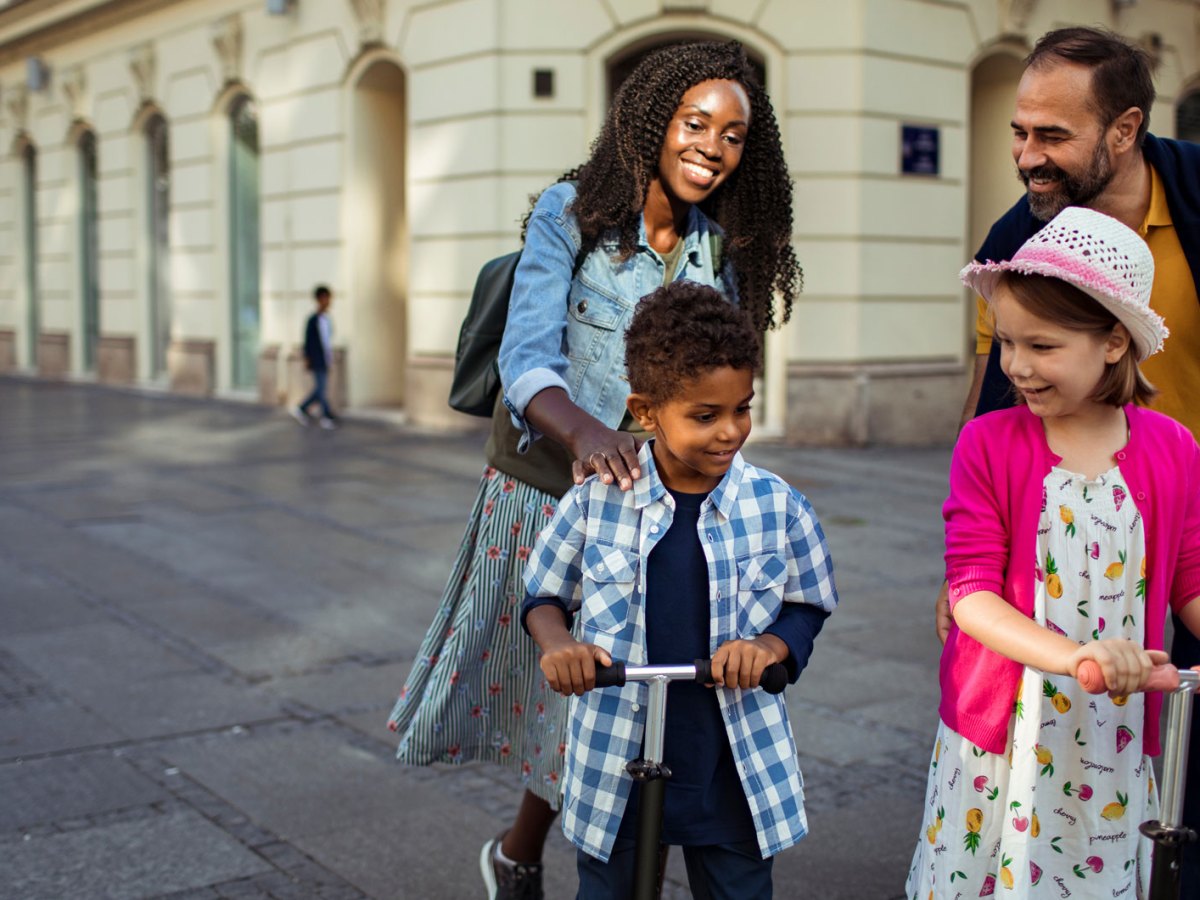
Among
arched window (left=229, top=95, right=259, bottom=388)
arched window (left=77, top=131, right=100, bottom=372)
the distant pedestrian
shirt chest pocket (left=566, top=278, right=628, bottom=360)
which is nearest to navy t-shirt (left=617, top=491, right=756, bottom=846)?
shirt chest pocket (left=566, top=278, right=628, bottom=360)

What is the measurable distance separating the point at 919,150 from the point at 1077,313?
38.5 ft

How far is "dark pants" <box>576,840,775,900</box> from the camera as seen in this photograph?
99.3 inches

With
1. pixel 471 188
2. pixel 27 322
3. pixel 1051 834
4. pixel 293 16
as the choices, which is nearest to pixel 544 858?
pixel 1051 834

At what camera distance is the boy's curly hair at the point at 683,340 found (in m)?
2.36

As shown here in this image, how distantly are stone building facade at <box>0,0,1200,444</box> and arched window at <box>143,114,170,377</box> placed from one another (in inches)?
1.3

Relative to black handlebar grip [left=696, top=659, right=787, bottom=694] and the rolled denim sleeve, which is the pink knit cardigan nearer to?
black handlebar grip [left=696, top=659, right=787, bottom=694]

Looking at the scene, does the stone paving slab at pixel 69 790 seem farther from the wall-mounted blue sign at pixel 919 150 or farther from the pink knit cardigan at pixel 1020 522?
the wall-mounted blue sign at pixel 919 150

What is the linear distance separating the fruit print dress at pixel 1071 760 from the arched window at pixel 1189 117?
Answer: 52.4ft

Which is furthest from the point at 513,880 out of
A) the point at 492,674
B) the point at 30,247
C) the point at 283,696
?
the point at 30,247

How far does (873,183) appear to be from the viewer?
13227 mm

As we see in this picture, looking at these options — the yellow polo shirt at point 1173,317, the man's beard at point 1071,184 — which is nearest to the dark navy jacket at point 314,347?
the yellow polo shirt at point 1173,317

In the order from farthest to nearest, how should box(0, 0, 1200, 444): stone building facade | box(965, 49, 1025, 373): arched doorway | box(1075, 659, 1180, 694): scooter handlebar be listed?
1. box(965, 49, 1025, 373): arched doorway
2. box(0, 0, 1200, 444): stone building facade
3. box(1075, 659, 1180, 694): scooter handlebar

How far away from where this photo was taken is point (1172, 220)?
2.79 meters

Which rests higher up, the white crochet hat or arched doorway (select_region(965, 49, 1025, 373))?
arched doorway (select_region(965, 49, 1025, 373))
